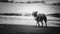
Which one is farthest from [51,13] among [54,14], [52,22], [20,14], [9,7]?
[9,7]

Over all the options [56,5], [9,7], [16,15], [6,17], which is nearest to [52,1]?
[56,5]

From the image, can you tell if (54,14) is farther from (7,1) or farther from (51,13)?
(7,1)

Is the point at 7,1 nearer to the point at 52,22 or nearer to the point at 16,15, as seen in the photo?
the point at 16,15

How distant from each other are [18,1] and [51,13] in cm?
80

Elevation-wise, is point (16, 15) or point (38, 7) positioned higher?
point (38, 7)

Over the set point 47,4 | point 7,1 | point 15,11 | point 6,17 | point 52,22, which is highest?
point 7,1

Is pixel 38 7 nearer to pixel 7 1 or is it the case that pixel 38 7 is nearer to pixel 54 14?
pixel 54 14

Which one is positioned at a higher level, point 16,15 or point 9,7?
point 9,7

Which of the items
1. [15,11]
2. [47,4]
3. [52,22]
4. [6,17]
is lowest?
[52,22]

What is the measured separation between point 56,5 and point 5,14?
3.89ft

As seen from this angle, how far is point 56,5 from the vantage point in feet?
4.99

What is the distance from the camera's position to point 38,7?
1.49 meters

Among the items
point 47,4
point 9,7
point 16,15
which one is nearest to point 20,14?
point 16,15

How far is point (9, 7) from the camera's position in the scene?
4.95 feet
